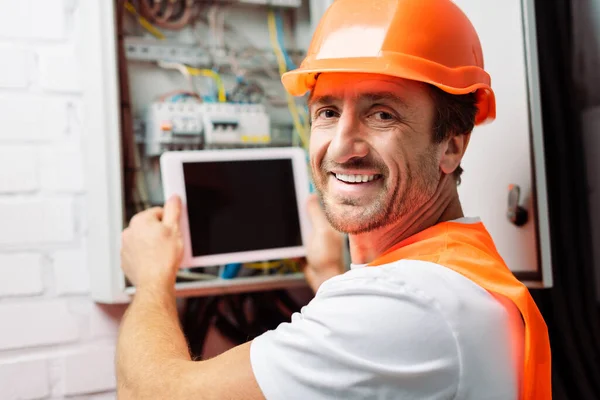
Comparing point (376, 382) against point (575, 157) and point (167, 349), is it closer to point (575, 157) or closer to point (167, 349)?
point (167, 349)

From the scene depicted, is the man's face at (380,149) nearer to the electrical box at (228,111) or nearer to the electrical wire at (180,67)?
the electrical box at (228,111)

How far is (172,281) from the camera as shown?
3.95 feet

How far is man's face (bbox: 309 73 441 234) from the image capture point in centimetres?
97

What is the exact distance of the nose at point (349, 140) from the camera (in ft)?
3.20

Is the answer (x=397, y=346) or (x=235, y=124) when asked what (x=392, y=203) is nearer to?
(x=397, y=346)

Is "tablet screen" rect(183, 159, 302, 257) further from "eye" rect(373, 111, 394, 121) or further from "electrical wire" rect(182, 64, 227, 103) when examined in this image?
"eye" rect(373, 111, 394, 121)

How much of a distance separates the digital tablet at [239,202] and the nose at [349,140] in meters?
0.43

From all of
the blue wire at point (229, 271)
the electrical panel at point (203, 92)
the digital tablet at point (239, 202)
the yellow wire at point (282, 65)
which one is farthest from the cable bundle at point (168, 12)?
the blue wire at point (229, 271)

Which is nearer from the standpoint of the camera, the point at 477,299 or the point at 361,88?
the point at 477,299

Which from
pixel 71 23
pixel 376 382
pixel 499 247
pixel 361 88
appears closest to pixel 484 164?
pixel 499 247

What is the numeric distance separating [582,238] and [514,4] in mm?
524

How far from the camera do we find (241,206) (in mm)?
1374

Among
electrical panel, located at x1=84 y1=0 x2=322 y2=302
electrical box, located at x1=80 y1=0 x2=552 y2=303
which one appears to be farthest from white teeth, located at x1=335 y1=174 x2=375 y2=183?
electrical panel, located at x1=84 y1=0 x2=322 y2=302

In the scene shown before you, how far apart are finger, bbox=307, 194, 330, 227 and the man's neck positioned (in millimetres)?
313
